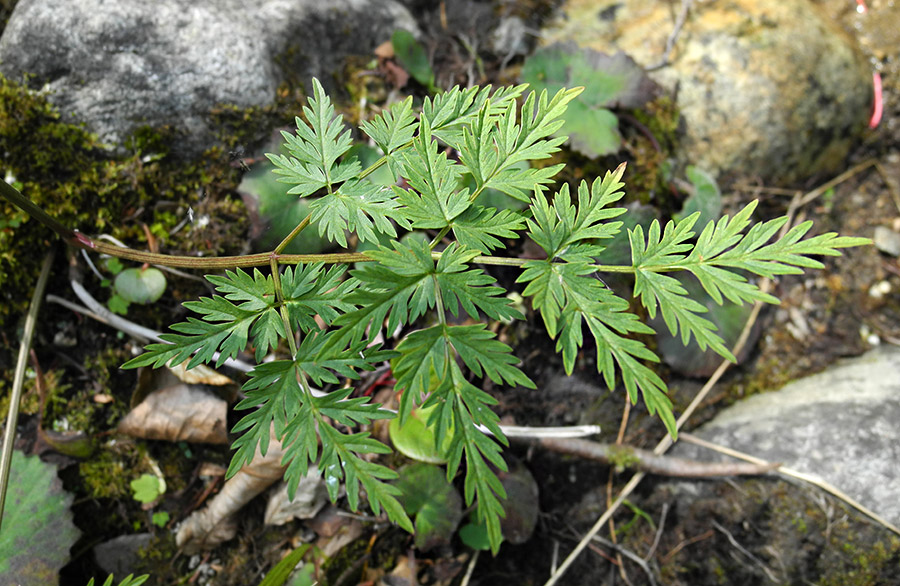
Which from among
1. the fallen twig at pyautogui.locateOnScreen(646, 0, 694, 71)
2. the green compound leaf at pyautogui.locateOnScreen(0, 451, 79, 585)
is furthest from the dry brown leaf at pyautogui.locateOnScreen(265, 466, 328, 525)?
the fallen twig at pyautogui.locateOnScreen(646, 0, 694, 71)

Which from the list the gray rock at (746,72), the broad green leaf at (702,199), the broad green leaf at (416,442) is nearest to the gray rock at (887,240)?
the gray rock at (746,72)

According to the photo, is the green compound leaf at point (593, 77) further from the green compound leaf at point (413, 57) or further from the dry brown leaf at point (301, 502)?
the dry brown leaf at point (301, 502)

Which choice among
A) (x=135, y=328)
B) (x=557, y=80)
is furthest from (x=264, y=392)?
(x=557, y=80)

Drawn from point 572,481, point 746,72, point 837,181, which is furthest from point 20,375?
point 837,181

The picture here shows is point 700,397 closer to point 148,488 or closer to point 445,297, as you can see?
point 445,297

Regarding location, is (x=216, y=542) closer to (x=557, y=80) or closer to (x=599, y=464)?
(x=599, y=464)

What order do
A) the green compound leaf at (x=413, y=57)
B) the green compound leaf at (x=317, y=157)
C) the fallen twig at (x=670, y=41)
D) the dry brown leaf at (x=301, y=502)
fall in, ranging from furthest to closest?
the fallen twig at (x=670, y=41) < the green compound leaf at (x=413, y=57) < the dry brown leaf at (x=301, y=502) < the green compound leaf at (x=317, y=157)
